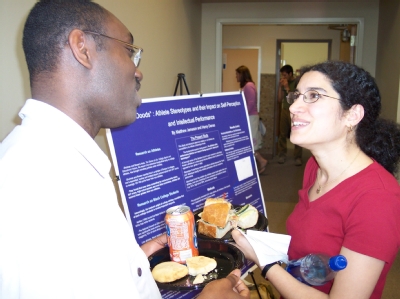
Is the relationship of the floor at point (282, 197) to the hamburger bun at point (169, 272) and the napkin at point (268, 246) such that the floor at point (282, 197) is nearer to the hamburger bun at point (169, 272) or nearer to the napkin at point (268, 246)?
the napkin at point (268, 246)

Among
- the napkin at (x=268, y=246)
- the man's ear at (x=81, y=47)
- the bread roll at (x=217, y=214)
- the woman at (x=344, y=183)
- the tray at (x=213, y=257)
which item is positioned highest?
the man's ear at (x=81, y=47)

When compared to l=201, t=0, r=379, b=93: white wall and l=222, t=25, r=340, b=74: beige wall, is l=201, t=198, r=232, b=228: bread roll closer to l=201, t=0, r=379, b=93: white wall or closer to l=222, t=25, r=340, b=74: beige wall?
l=201, t=0, r=379, b=93: white wall

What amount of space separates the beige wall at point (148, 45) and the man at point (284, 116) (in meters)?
2.39

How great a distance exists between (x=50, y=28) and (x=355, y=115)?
40.8 inches

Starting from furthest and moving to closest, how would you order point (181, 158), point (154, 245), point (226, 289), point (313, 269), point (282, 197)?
point (282, 197), point (181, 158), point (154, 245), point (313, 269), point (226, 289)

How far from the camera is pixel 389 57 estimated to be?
147 inches

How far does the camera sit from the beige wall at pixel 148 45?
48.9 inches

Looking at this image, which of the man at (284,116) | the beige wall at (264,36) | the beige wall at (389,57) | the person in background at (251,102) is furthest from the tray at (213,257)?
the beige wall at (264,36)

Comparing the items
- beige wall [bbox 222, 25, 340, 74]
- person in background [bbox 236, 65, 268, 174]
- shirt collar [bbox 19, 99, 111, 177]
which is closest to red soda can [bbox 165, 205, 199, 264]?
shirt collar [bbox 19, 99, 111, 177]

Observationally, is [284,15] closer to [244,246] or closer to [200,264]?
[244,246]

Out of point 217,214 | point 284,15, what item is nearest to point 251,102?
point 284,15

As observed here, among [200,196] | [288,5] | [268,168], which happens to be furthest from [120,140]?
[268,168]

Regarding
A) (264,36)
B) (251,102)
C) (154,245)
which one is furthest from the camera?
(264,36)

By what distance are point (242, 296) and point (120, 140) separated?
0.84m
